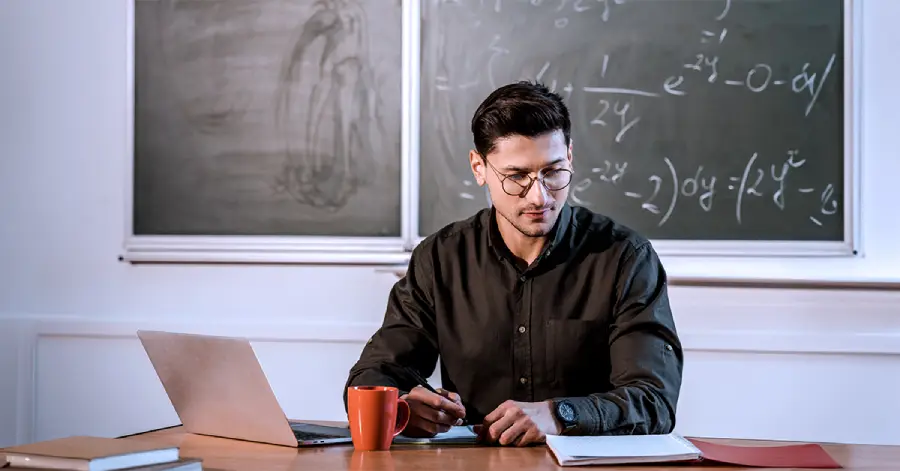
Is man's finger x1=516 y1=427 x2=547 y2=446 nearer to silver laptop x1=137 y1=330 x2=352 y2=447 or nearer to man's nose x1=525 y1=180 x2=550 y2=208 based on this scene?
silver laptop x1=137 y1=330 x2=352 y2=447

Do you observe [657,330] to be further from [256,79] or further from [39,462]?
[256,79]

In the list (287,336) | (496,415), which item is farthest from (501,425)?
(287,336)

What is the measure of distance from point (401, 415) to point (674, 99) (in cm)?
162

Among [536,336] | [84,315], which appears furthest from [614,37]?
[84,315]

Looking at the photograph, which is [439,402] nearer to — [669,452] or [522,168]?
[669,452]

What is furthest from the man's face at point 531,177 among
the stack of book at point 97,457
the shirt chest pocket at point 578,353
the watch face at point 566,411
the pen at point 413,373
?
the stack of book at point 97,457

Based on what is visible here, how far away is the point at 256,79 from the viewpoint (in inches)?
121

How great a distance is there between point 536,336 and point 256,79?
1.47m

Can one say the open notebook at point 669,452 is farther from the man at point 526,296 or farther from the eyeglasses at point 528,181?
the eyeglasses at point 528,181

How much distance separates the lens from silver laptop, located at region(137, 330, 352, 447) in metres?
1.51

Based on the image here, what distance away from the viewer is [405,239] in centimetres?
299

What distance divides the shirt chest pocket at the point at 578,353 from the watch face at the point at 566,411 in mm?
357

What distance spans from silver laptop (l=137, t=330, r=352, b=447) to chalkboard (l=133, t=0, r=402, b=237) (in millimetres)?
1396

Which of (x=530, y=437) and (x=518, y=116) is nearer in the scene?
(x=530, y=437)
